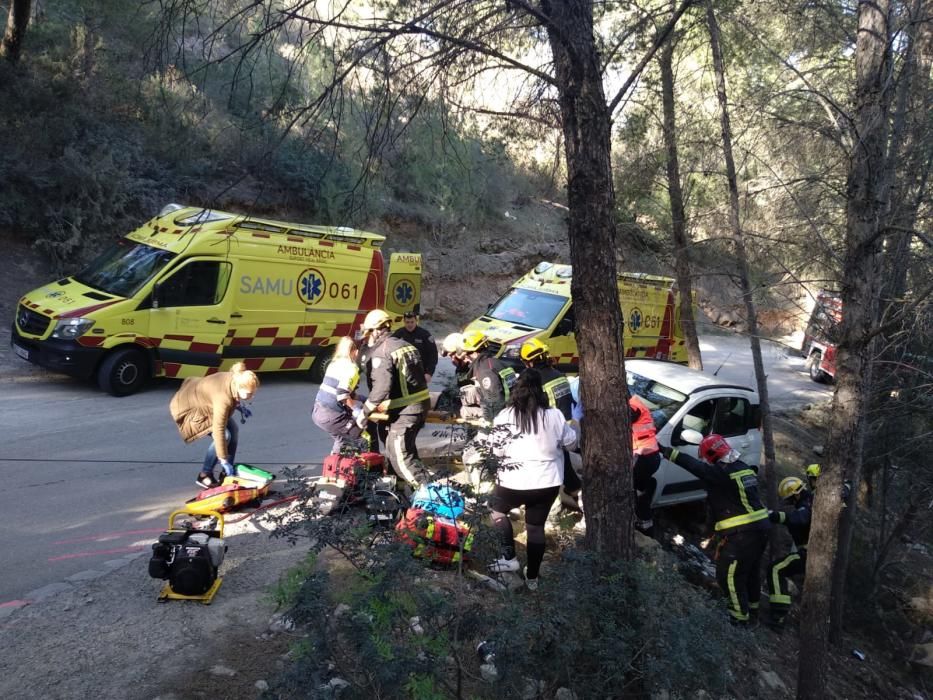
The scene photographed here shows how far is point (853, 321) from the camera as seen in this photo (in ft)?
18.3

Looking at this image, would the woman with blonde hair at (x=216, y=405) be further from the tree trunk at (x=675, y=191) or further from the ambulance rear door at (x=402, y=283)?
the ambulance rear door at (x=402, y=283)

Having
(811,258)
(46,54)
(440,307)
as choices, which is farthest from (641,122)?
(46,54)

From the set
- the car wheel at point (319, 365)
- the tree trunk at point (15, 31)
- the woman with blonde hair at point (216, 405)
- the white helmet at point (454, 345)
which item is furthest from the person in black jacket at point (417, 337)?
the tree trunk at point (15, 31)

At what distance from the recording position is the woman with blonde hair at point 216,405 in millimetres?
6172

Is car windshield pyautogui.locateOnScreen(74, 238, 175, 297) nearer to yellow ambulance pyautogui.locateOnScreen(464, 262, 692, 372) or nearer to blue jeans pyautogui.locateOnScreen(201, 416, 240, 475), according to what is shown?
blue jeans pyautogui.locateOnScreen(201, 416, 240, 475)

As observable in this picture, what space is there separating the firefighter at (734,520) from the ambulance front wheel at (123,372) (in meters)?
7.54

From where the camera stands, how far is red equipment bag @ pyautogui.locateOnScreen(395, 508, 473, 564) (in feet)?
12.4

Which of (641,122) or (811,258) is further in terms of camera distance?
(641,122)

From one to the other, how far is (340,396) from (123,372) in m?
4.99

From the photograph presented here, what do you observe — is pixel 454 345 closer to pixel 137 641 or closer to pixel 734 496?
pixel 734 496

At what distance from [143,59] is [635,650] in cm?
443

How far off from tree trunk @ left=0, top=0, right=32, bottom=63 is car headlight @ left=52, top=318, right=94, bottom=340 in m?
8.03

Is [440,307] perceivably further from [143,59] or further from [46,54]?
[143,59]

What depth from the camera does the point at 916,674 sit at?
27.5ft
